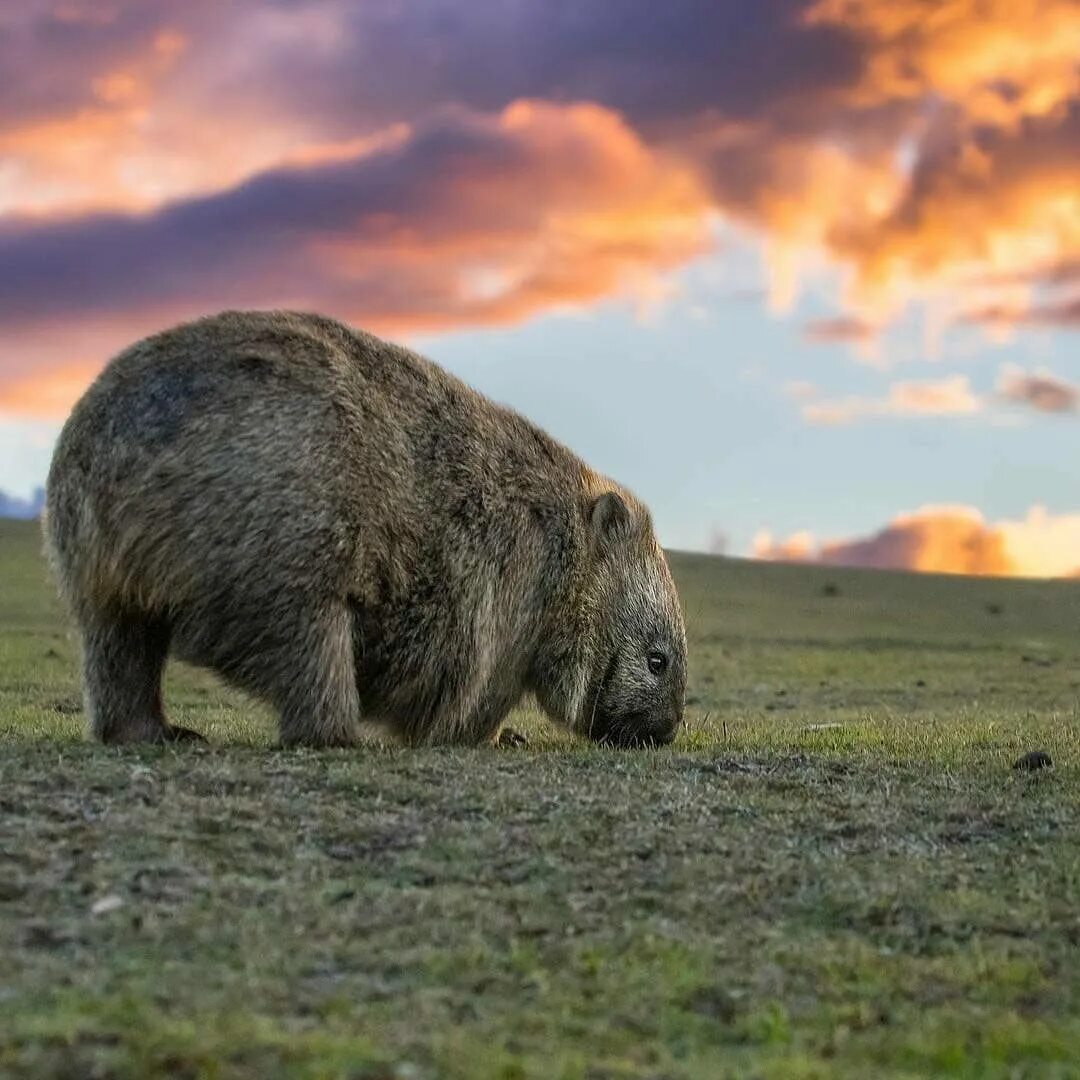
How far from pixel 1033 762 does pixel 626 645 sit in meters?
2.43

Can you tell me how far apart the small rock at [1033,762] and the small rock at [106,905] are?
535cm

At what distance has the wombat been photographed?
313 inches

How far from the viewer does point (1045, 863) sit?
21.4ft

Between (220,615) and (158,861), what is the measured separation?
90.4 inches

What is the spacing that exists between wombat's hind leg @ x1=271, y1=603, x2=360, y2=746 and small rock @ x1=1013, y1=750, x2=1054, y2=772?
12.0 ft


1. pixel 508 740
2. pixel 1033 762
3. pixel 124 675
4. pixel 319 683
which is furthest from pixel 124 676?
pixel 1033 762

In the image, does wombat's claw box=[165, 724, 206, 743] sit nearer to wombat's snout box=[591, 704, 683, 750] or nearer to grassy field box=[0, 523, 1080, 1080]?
grassy field box=[0, 523, 1080, 1080]

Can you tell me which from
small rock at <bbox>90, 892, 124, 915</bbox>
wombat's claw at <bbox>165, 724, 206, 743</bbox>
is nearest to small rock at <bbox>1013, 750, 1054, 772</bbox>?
wombat's claw at <bbox>165, 724, 206, 743</bbox>

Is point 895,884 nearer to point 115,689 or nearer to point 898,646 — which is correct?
point 115,689

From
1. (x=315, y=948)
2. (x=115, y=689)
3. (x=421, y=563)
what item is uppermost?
(x=421, y=563)

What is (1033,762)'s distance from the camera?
9.05 meters

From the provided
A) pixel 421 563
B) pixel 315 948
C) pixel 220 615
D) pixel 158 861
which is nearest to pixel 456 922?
pixel 315 948

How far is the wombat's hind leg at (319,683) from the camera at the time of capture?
318 inches

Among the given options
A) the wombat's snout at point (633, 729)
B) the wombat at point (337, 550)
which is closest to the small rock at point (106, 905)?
the wombat at point (337, 550)
